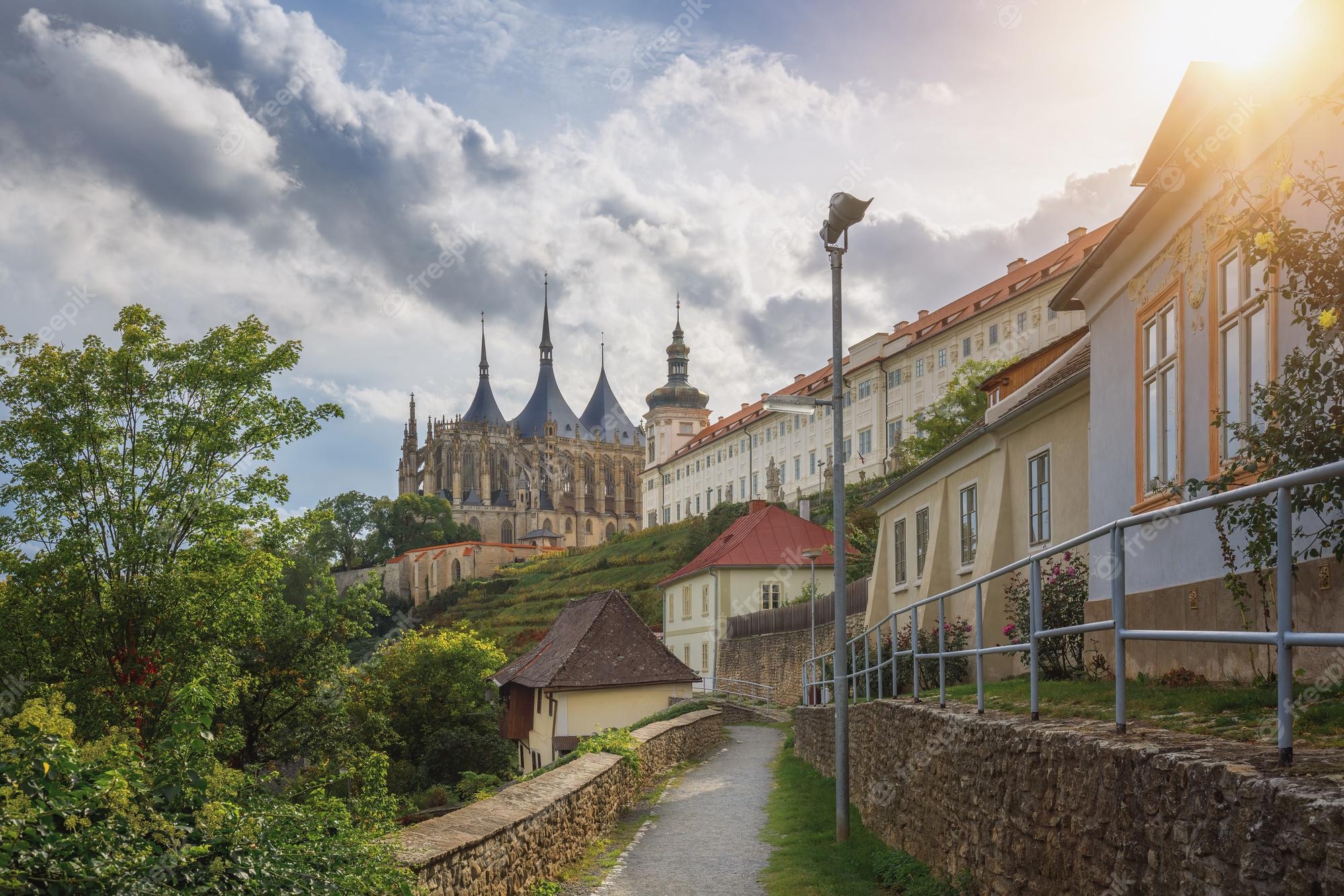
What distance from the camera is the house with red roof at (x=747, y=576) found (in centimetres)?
4622

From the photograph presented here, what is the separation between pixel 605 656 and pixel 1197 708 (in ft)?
98.3

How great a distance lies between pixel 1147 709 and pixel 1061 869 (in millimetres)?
1504

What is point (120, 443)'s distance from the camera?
2388cm

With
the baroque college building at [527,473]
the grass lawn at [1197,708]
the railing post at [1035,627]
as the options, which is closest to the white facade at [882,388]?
the grass lawn at [1197,708]

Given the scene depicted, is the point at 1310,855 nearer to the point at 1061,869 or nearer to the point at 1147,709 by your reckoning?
the point at 1061,869

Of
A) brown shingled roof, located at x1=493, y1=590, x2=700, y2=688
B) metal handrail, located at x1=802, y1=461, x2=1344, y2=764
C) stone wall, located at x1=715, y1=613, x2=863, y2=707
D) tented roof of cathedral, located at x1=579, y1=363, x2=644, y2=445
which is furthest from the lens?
tented roof of cathedral, located at x1=579, y1=363, x2=644, y2=445

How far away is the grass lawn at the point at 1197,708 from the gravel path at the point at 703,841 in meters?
3.08

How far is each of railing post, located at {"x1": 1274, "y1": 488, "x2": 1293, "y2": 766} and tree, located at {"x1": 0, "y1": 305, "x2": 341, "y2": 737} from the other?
19695mm

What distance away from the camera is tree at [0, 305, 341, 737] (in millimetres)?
21594

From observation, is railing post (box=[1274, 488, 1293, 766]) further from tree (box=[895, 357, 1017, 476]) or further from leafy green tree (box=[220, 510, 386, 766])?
tree (box=[895, 357, 1017, 476])

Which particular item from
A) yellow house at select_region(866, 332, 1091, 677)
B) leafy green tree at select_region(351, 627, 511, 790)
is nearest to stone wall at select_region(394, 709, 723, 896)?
yellow house at select_region(866, 332, 1091, 677)

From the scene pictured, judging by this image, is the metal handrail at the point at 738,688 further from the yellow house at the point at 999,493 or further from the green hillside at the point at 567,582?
the green hillside at the point at 567,582

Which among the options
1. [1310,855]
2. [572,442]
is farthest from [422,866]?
[572,442]

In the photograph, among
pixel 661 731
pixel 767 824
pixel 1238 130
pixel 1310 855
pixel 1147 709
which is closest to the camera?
pixel 1310 855
